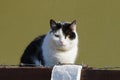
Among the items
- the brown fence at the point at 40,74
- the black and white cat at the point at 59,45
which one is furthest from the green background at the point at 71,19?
the brown fence at the point at 40,74

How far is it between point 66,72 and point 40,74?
0.35 feet

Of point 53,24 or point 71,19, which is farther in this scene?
point 71,19

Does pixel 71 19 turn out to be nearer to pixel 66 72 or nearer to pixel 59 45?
pixel 59 45

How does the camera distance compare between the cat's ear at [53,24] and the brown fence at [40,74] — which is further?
the cat's ear at [53,24]

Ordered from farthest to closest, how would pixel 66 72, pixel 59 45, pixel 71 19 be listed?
pixel 71 19 < pixel 59 45 < pixel 66 72

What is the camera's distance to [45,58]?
10.4 ft

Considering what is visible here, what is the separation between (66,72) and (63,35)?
2.55 ft

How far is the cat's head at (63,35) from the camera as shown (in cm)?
309

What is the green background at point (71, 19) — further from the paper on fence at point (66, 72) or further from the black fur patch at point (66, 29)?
the paper on fence at point (66, 72)

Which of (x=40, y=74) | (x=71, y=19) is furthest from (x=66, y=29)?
(x=71, y=19)

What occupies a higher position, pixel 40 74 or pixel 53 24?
pixel 53 24

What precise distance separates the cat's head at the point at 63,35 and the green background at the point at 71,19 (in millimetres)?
911

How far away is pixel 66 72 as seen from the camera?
7.69ft

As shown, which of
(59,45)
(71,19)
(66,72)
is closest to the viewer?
(66,72)
